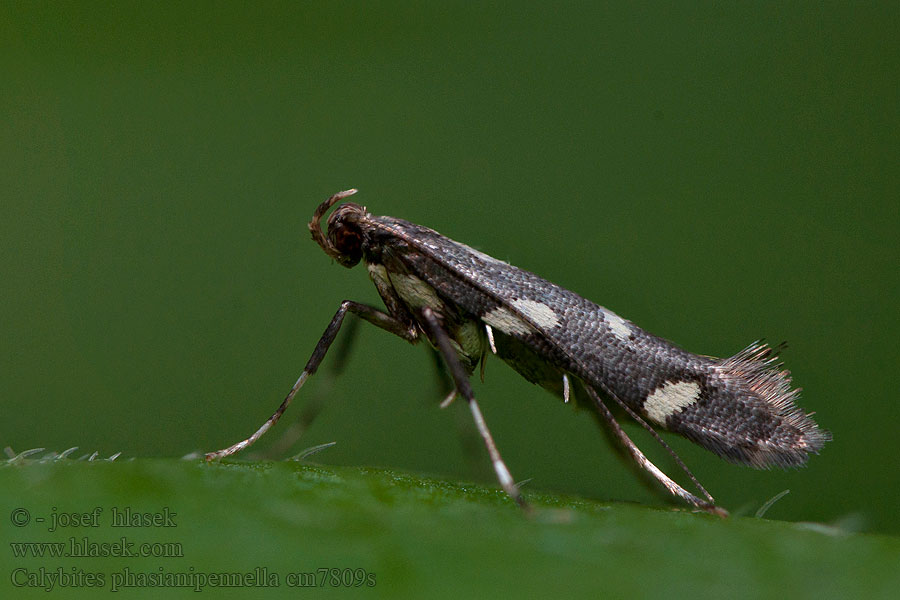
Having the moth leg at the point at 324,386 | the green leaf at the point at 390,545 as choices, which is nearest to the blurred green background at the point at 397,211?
the moth leg at the point at 324,386

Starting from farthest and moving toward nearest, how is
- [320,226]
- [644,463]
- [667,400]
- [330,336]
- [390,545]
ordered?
[320,226] → [330,336] → [667,400] → [644,463] → [390,545]

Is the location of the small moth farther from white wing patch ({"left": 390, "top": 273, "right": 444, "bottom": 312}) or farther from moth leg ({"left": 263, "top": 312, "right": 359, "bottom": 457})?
moth leg ({"left": 263, "top": 312, "right": 359, "bottom": 457})

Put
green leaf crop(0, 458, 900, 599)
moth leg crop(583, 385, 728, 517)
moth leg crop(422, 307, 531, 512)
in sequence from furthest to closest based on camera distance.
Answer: moth leg crop(583, 385, 728, 517)
moth leg crop(422, 307, 531, 512)
green leaf crop(0, 458, 900, 599)

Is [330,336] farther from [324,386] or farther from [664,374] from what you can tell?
[664,374]

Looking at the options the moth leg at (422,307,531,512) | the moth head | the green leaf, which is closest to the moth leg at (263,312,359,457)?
the moth head

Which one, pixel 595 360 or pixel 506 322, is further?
pixel 506 322

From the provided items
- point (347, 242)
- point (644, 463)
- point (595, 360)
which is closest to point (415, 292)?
point (347, 242)

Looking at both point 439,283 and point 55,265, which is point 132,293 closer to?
point 55,265

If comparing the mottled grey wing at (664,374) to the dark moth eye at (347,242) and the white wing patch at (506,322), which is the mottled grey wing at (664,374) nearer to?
the white wing patch at (506,322)
